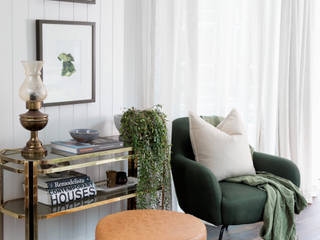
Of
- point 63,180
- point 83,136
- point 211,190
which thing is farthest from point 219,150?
point 63,180

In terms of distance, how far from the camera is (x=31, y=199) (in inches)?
104

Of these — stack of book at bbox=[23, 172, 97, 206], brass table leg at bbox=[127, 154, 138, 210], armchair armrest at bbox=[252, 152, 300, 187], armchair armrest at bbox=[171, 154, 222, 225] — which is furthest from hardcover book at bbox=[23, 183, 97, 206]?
armchair armrest at bbox=[252, 152, 300, 187]

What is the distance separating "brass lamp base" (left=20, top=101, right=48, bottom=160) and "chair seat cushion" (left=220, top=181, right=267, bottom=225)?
3.71 ft

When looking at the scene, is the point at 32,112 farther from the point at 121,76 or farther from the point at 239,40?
the point at 239,40

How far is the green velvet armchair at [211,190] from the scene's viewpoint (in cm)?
311

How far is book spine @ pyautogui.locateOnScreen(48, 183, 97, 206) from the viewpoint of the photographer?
9.26 feet

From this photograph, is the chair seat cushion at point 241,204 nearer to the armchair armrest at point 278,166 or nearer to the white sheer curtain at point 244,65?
the armchair armrest at point 278,166

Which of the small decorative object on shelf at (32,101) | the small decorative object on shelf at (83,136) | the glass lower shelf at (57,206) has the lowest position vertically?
the glass lower shelf at (57,206)

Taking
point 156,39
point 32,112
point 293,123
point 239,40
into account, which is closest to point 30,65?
point 32,112

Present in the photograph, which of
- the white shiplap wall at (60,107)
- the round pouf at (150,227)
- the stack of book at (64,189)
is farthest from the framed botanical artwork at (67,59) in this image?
the round pouf at (150,227)

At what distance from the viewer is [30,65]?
2.69 m

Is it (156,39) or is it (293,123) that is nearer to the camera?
(156,39)

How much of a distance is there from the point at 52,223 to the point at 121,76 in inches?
40.9

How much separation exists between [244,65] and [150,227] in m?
2.00
